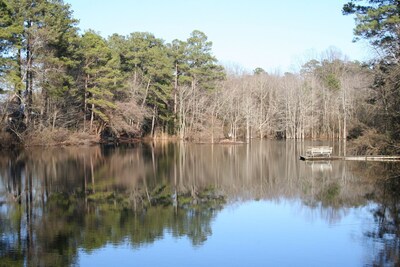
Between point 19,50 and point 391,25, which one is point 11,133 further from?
point 391,25

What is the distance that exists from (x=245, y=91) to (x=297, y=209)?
5675 centimetres

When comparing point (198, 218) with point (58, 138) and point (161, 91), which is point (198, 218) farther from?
point (161, 91)

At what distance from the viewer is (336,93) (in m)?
73.4

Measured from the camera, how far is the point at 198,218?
42.7 ft

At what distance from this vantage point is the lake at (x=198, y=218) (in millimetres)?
9562

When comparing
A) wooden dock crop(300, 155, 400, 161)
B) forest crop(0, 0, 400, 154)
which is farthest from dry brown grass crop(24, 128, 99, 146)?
wooden dock crop(300, 155, 400, 161)

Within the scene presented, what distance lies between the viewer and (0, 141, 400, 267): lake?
956cm

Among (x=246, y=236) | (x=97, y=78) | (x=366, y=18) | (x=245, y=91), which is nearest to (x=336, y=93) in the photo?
(x=245, y=91)

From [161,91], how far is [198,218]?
48.8m

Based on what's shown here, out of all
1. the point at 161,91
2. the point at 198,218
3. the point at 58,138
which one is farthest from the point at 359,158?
the point at 161,91

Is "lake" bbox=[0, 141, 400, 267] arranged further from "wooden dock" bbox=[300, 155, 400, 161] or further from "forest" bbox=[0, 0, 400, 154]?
"forest" bbox=[0, 0, 400, 154]

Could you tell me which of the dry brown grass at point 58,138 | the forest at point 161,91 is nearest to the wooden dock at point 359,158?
the forest at point 161,91

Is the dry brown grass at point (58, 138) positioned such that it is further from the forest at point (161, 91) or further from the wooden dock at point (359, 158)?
the wooden dock at point (359, 158)

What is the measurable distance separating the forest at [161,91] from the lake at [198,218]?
30.9ft
